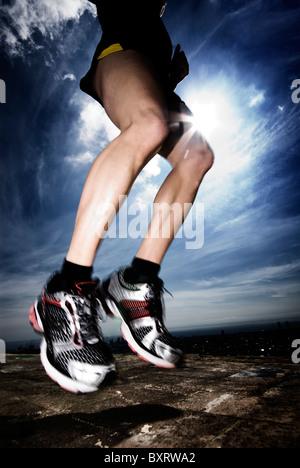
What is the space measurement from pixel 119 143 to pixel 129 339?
102 cm

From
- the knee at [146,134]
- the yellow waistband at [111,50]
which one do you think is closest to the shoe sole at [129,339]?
the knee at [146,134]

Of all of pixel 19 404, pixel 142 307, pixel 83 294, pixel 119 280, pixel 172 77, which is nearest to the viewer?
pixel 19 404

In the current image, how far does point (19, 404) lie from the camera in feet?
2.99

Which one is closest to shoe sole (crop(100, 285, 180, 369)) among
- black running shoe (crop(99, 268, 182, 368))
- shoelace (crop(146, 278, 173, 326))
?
black running shoe (crop(99, 268, 182, 368))

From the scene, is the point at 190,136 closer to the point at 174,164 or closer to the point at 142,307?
the point at 174,164

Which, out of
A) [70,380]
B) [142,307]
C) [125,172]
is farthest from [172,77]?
[70,380]

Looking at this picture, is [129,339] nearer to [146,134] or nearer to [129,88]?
[146,134]

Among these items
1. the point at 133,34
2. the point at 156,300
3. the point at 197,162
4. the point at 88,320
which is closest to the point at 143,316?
the point at 156,300

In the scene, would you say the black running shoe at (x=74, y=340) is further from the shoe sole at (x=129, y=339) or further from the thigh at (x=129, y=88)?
the thigh at (x=129, y=88)

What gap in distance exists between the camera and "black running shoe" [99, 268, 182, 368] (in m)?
1.16

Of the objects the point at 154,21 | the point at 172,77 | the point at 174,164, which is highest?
the point at 154,21

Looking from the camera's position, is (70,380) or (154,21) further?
(154,21)

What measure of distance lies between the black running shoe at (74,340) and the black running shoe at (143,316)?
0.25 metres

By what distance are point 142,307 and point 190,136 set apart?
4.15ft
